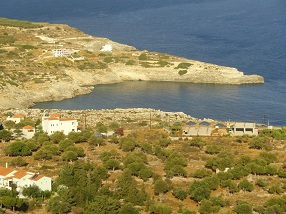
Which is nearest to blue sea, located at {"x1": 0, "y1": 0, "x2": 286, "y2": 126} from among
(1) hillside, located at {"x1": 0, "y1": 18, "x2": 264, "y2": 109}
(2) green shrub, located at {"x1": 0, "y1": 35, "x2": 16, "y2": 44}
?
(1) hillside, located at {"x1": 0, "y1": 18, "x2": 264, "y2": 109}

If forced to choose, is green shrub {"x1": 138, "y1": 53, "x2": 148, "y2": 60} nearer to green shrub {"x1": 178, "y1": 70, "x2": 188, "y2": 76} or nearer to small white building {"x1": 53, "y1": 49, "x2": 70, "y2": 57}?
green shrub {"x1": 178, "y1": 70, "x2": 188, "y2": 76}

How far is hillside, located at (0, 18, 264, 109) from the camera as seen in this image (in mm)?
83812

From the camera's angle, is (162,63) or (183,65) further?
(162,63)

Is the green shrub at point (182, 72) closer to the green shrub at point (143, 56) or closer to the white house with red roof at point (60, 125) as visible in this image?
the green shrub at point (143, 56)

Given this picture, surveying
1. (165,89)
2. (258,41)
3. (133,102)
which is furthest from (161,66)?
(258,41)

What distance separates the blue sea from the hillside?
2060 mm

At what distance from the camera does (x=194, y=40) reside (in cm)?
12025

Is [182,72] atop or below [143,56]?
below

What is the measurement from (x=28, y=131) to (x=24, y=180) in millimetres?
16643

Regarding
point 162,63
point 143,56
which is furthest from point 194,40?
point 162,63

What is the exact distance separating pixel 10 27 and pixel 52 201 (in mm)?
81482

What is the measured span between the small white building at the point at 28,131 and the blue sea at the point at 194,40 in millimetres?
18779

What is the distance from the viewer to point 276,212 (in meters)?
39.5

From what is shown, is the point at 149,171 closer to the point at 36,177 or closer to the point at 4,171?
the point at 36,177
